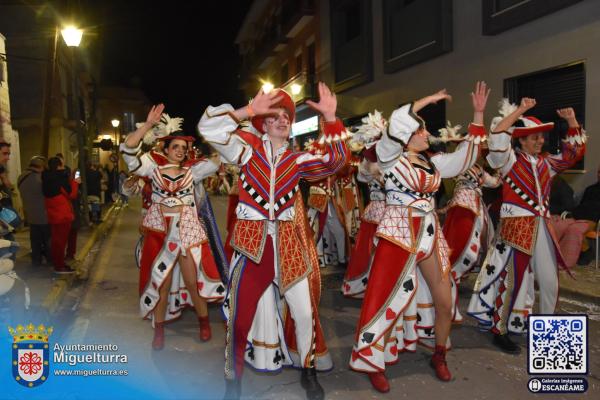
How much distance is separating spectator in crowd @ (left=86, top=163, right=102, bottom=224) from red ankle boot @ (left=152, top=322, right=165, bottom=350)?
10.7 meters

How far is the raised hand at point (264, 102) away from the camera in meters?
3.35

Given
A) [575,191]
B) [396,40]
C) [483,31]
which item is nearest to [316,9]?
[396,40]

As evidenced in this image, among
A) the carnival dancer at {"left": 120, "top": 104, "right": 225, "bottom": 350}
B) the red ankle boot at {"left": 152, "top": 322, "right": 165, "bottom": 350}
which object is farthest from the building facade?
the red ankle boot at {"left": 152, "top": 322, "right": 165, "bottom": 350}

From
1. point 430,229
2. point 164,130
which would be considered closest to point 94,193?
point 164,130

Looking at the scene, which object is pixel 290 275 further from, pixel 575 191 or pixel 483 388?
pixel 575 191

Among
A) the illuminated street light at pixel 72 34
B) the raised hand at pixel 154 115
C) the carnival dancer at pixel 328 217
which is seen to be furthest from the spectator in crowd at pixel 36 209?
the raised hand at pixel 154 115

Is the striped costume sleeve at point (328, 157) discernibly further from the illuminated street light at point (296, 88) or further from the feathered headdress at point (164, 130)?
the illuminated street light at point (296, 88)

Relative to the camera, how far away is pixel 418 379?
396 cm

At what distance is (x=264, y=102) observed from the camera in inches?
133

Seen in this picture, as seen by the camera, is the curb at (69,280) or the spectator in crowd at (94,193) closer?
the curb at (69,280)

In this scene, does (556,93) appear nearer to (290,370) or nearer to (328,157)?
(328,157)

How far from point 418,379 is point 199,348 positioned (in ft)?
6.51

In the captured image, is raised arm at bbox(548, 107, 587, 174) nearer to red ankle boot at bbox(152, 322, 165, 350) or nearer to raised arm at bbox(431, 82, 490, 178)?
raised arm at bbox(431, 82, 490, 178)

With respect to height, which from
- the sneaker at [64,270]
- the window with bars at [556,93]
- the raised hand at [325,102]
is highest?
the window with bars at [556,93]
